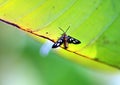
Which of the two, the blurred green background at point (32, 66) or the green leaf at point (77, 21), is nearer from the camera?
the green leaf at point (77, 21)

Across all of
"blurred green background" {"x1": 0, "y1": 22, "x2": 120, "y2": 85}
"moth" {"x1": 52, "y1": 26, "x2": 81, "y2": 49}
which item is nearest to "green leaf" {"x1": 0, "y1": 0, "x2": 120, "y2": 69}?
"moth" {"x1": 52, "y1": 26, "x2": 81, "y2": 49}

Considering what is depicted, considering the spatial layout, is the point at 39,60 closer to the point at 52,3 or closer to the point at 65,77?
the point at 65,77

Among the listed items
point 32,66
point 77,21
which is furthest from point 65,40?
point 32,66

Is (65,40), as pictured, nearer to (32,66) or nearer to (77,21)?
(77,21)

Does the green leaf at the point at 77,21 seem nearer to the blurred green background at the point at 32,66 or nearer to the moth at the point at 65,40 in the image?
the moth at the point at 65,40

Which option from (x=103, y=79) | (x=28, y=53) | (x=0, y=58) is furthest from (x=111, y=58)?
(x=0, y=58)

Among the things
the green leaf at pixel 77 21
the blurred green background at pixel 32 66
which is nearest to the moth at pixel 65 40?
the green leaf at pixel 77 21
